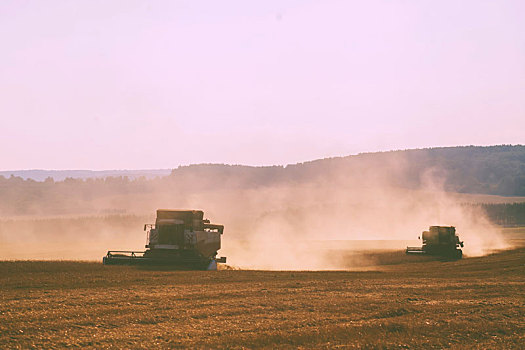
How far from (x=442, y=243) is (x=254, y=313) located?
36668mm

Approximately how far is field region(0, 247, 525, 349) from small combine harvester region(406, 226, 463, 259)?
2576cm

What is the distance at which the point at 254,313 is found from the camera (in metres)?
15.0

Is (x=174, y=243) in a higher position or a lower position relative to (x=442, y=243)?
higher

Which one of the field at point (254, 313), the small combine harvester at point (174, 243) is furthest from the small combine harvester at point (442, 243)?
the field at point (254, 313)

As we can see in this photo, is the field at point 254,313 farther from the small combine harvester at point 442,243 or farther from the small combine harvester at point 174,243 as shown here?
the small combine harvester at point 442,243

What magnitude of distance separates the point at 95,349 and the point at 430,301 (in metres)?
11.0

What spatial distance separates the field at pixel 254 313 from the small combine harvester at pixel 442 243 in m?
25.8

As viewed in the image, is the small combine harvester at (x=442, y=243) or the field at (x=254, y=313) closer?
the field at (x=254, y=313)

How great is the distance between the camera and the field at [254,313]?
40.2 feet

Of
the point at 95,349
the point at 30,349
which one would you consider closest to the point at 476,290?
the point at 95,349

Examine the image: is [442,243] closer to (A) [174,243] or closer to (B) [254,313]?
(A) [174,243]

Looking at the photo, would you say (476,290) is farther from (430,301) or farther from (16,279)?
(16,279)

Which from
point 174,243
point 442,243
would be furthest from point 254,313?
point 442,243

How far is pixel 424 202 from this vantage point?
17675cm
